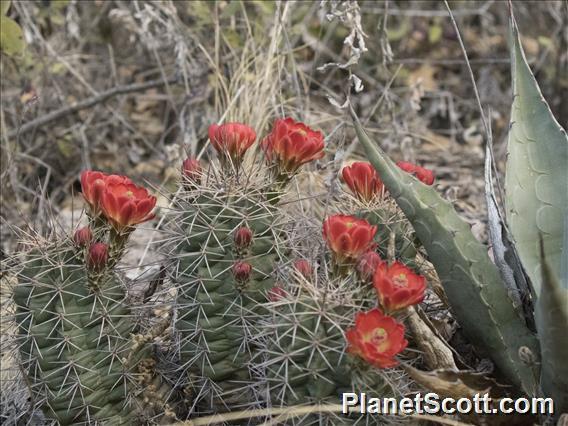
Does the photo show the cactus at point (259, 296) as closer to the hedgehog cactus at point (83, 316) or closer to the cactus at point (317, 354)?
the cactus at point (317, 354)

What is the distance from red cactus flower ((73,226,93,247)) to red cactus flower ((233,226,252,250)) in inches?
14.6

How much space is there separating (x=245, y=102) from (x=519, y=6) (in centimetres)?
245

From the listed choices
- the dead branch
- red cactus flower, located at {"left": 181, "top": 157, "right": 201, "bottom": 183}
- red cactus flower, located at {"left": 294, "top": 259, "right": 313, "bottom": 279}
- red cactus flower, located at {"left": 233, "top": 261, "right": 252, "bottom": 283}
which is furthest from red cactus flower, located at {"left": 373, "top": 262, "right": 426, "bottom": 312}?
the dead branch

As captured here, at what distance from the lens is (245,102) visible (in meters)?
3.73

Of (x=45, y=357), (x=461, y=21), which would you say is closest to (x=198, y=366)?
(x=45, y=357)

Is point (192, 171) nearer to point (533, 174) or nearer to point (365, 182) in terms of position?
point (365, 182)

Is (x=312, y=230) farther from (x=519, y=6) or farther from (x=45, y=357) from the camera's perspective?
(x=519, y=6)

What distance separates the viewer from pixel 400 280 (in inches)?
72.7

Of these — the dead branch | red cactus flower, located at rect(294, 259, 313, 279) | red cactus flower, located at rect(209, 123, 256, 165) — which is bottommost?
the dead branch

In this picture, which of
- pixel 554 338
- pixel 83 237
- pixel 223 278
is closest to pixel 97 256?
pixel 83 237

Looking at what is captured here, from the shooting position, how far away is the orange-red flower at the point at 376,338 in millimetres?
1755

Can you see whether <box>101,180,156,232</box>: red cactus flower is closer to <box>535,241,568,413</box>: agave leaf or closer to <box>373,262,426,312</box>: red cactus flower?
<box>373,262,426,312</box>: red cactus flower

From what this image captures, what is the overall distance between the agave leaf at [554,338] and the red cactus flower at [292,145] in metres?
0.66

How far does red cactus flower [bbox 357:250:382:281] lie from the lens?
1.92 metres
